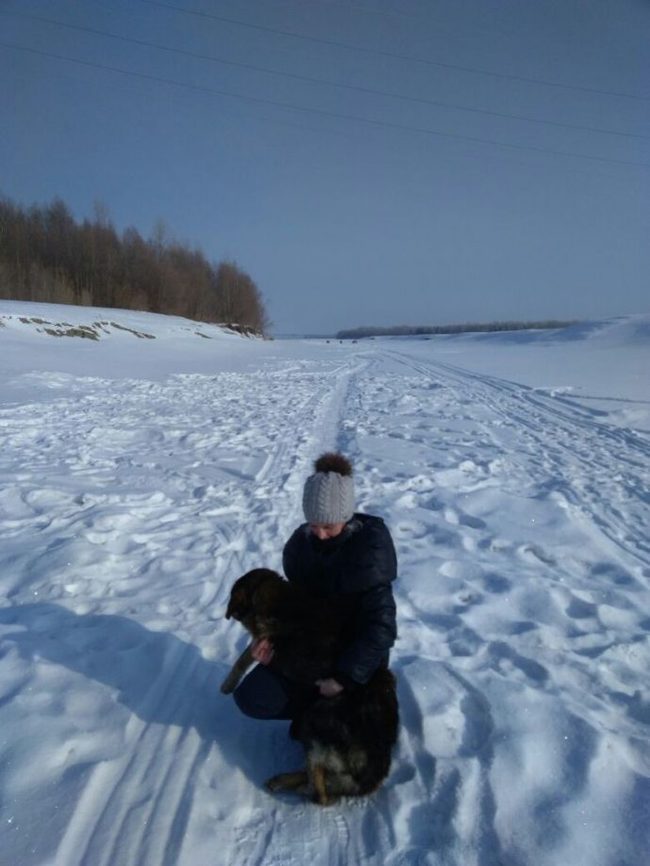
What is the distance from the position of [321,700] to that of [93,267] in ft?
173

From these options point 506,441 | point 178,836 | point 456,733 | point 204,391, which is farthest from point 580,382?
point 178,836

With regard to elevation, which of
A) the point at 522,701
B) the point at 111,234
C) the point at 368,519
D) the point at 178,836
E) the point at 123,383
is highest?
the point at 111,234

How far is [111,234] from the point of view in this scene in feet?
165

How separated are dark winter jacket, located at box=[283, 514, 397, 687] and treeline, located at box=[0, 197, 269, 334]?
45.8m

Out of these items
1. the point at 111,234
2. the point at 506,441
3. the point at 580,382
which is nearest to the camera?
the point at 506,441

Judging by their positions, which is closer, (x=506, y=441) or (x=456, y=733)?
(x=456, y=733)

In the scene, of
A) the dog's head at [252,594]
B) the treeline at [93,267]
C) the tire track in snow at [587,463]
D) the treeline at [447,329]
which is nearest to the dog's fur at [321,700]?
the dog's head at [252,594]

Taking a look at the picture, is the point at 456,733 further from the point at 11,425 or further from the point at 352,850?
the point at 11,425

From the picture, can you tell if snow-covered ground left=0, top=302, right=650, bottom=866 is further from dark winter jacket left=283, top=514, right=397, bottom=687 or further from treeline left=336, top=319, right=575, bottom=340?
treeline left=336, top=319, right=575, bottom=340

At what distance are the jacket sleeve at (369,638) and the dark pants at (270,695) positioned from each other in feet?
0.89

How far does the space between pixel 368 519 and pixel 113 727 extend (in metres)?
1.49

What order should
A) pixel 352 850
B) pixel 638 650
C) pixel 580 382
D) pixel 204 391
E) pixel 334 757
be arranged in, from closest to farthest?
1. pixel 352 850
2. pixel 334 757
3. pixel 638 650
4. pixel 204 391
5. pixel 580 382

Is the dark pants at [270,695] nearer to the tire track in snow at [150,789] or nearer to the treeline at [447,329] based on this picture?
the tire track in snow at [150,789]

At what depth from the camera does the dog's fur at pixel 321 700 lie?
2.16 m
